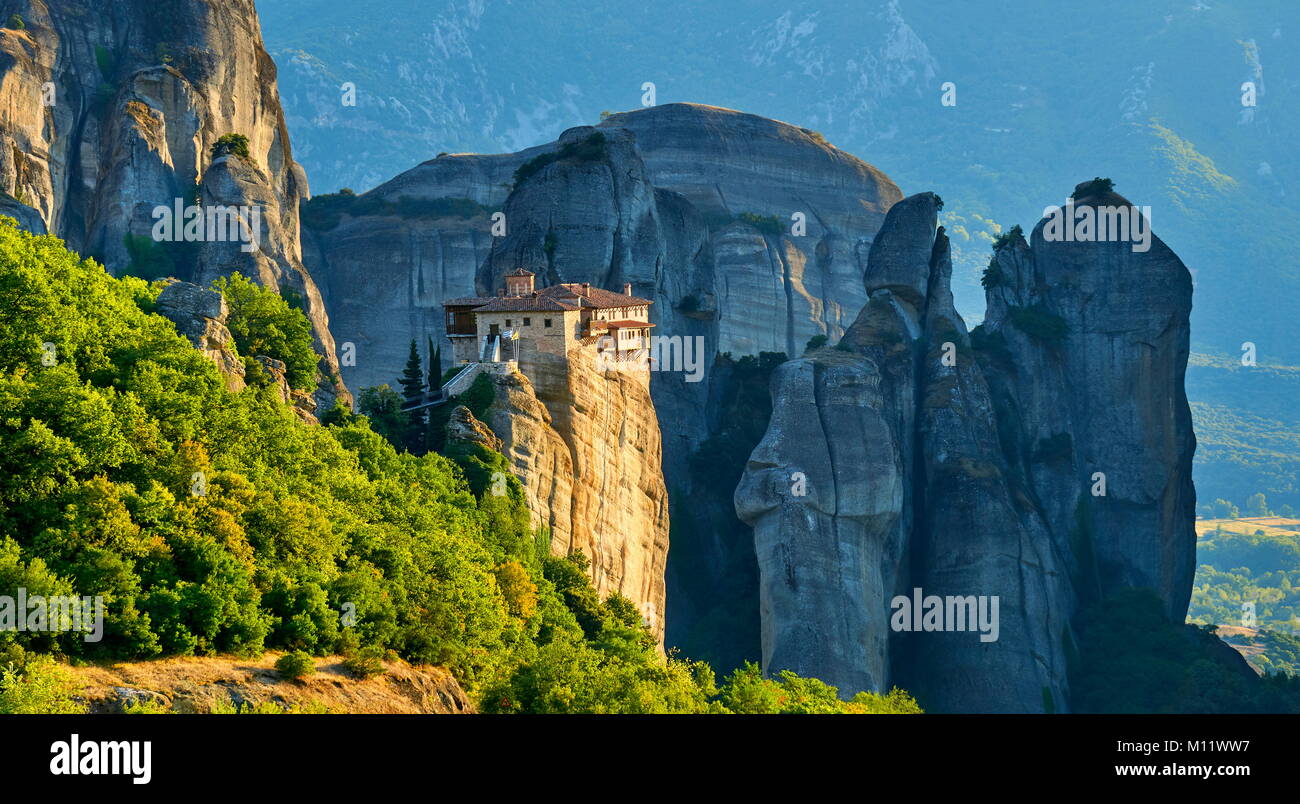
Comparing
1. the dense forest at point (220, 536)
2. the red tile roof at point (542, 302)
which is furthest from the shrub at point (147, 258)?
the dense forest at point (220, 536)

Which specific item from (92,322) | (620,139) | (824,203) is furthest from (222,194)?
(824,203)

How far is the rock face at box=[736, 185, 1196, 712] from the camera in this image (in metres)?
95.0

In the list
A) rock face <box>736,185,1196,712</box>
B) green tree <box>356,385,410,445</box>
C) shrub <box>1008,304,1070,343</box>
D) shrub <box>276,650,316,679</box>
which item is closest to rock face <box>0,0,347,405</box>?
green tree <box>356,385,410,445</box>

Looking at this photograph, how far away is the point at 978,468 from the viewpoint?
4072 inches

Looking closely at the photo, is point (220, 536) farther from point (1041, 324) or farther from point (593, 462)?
point (1041, 324)

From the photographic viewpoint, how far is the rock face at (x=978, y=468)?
95.0m

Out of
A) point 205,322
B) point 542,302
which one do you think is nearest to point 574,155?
point 542,302

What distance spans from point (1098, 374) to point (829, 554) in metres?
25.6

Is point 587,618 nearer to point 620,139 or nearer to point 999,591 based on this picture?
point 999,591

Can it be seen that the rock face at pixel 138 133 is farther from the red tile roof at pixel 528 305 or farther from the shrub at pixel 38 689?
the shrub at pixel 38 689

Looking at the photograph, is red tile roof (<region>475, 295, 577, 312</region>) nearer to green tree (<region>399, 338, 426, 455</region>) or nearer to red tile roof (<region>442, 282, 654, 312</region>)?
red tile roof (<region>442, 282, 654, 312</region>)

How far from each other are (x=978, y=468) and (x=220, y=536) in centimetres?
6468

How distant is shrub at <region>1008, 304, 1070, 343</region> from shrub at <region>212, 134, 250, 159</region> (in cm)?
4398

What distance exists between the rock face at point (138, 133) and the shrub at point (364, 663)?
145 feet
